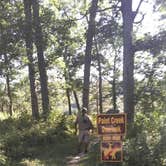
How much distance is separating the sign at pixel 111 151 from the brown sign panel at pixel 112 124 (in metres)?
0.30

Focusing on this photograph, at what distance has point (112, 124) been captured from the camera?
13.6 meters

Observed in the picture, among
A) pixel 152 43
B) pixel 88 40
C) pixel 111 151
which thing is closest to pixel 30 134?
pixel 152 43

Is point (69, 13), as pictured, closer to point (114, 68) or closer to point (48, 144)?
point (114, 68)

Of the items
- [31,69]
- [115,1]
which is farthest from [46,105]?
[115,1]

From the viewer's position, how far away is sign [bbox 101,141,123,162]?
45.0 ft

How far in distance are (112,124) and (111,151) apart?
78cm

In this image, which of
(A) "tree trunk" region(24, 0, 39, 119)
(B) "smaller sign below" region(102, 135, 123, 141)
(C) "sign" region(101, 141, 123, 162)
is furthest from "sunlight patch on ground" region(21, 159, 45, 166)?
(A) "tree trunk" region(24, 0, 39, 119)

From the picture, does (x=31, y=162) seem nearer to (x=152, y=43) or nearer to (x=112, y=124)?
(x=112, y=124)

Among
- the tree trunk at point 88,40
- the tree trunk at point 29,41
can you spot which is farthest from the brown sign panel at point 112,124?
the tree trunk at point 88,40

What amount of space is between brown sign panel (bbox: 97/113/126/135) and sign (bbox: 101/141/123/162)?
30 centimetres

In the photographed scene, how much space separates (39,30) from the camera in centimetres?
2603

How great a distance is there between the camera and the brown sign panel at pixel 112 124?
13570 mm

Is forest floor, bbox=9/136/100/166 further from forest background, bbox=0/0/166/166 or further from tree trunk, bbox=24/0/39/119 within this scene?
tree trunk, bbox=24/0/39/119

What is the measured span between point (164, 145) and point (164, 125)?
115 cm
